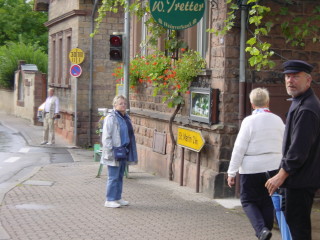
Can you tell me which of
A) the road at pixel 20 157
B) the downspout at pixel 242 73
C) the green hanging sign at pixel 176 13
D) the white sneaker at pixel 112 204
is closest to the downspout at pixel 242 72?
the downspout at pixel 242 73

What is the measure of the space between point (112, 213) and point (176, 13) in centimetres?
345

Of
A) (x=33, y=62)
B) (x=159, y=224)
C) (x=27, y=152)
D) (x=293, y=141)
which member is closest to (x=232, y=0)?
(x=159, y=224)

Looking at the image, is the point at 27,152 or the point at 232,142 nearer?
the point at 232,142

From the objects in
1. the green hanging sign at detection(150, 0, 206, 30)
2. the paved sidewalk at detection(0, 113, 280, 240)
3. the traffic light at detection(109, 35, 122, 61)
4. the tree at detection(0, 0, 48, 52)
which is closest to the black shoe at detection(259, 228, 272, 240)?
the paved sidewalk at detection(0, 113, 280, 240)

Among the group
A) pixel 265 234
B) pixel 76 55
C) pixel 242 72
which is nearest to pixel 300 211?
pixel 265 234

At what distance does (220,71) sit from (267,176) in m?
4.40

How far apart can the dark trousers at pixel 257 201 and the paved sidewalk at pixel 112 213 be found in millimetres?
727

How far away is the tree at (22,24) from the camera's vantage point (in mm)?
51875

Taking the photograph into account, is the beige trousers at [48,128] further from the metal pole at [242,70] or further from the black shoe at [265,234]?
the black shoe at [265,234]

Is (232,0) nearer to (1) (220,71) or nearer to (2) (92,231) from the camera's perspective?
(1) (220,71)

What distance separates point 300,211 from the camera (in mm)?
5777

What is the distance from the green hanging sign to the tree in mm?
40856

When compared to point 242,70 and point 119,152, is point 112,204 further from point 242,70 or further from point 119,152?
point 242,70

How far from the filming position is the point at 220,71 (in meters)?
11.2
